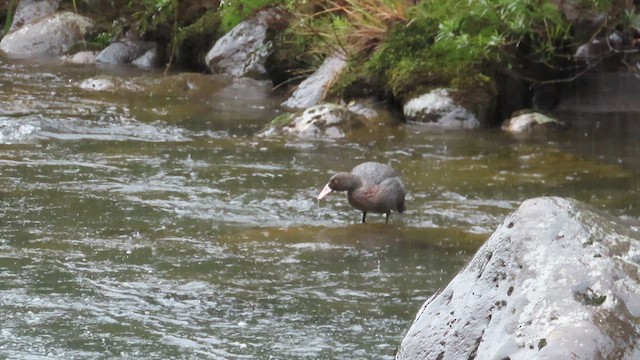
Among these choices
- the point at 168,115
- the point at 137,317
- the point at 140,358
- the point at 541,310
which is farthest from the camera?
the point at 168,115

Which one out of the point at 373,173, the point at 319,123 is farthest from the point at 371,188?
the point at 319,123

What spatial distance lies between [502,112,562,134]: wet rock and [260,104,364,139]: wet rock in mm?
1416

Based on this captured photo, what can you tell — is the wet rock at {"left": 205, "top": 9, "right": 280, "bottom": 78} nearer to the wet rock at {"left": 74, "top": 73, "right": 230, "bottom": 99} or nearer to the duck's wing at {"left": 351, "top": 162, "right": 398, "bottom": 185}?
the wet rock at {"left": 74, "top": 73, "right": 230, "bottom": 99}

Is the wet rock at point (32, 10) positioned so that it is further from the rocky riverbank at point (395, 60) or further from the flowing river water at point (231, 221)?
the flowing river water at point (231, 221)

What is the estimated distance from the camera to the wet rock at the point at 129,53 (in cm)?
1619

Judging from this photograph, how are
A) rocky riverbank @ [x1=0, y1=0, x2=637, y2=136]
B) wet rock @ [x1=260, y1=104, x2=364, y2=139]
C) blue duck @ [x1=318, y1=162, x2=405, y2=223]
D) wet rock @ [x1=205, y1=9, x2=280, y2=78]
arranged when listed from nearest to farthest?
blue duck @ [x1=318, y1=162, x2=405, y2=223], wet rock @ [x1=260, y1=104, x2=364, y2=139], rocky riverbank @ [x1=0, y1=0, x2=637, y2=136], wet rock @ [x1=205, y1=9, x2=280, y2=78]

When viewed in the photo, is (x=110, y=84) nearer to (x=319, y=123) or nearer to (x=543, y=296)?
(x=319, y=123)

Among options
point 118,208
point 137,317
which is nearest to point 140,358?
point 137,317

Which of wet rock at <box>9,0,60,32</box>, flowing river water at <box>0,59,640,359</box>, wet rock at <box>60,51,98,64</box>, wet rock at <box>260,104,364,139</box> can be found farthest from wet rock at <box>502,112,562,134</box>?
wet rock at <box>9,0,60,32</box>

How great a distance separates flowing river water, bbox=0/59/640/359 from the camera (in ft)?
18.1

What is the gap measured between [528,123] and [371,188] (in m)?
3.69

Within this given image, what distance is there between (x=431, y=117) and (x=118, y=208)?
426 centimetres

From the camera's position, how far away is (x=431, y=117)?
1133cm

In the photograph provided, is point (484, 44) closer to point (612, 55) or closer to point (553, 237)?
point (612, 55)
